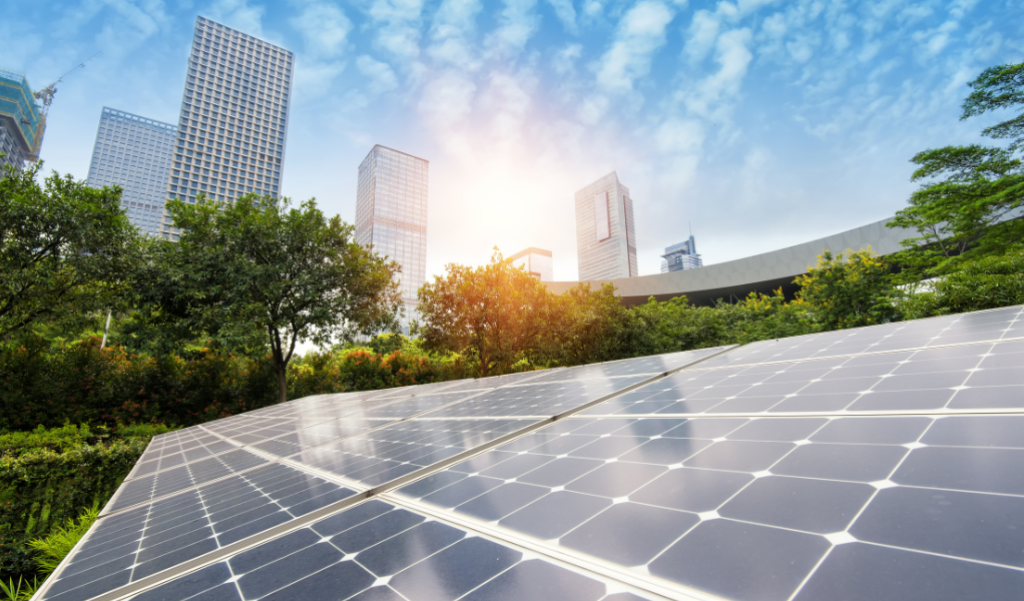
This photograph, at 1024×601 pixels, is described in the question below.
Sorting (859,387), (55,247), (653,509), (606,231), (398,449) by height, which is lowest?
(398,449)

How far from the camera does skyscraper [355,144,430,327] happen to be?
110m

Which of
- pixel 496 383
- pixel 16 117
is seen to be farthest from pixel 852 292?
pixel 16 117

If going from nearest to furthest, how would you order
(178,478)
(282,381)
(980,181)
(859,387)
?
(859,387), (178,478), (980,181), (282,381)

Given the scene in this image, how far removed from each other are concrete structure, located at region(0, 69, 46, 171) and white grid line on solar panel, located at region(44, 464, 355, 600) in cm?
11799

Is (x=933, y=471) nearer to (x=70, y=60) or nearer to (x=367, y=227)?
(x=367, y=227)

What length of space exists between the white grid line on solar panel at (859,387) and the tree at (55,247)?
832 inches

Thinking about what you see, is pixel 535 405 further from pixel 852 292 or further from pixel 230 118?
pixel 230 118

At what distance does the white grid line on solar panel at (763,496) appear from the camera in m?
1.08

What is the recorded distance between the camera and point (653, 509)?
5.20 ft

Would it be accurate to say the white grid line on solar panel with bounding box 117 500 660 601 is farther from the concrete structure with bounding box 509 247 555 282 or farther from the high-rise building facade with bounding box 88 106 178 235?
the concrete structure with bounding box 509 247 555 282

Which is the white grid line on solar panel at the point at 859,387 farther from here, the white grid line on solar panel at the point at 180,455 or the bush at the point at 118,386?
the bush at the point at 118,386

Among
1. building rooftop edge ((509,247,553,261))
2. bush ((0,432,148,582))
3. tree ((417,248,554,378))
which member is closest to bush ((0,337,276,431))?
bush ((0,432,148,582))

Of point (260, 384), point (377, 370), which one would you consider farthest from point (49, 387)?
point (377, 370)

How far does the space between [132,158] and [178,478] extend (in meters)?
156
